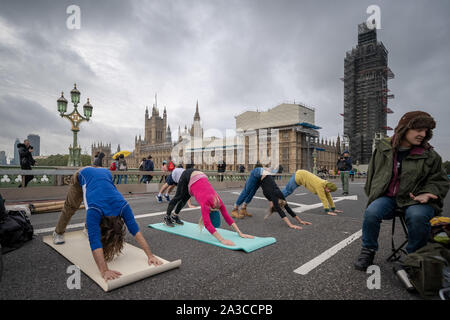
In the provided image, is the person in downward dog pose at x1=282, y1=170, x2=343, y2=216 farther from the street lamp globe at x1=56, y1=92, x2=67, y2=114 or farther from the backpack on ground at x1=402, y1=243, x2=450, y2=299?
the street lamp globe at x1=56, y1=92, x2=67, y2=114

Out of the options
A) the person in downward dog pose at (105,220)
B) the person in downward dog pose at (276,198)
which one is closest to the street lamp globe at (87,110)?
the person in downward dog pose at (276,198)

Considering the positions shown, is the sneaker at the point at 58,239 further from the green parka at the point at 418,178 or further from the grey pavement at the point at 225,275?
the green parka at the point at 418,178

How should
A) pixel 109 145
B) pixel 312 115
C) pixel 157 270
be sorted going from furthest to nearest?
pixel 109 145, pixel 312 115, pixel 157 270

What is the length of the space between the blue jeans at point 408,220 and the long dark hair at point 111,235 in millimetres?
2866

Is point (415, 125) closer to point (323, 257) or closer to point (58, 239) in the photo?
point (323, 257)

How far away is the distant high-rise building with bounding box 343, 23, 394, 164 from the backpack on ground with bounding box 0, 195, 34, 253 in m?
70.6

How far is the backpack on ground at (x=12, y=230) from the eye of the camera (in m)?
3.49

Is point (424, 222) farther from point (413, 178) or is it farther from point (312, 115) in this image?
point (312, 115)

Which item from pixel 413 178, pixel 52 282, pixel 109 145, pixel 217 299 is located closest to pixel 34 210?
pixel 52 282

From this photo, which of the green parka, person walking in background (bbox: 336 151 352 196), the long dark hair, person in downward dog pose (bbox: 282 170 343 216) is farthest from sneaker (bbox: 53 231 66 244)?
person walking in background (bbox: 336 151 352 196)

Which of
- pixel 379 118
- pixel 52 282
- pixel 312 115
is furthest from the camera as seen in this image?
pixel 312 115

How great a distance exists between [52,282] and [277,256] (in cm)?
258

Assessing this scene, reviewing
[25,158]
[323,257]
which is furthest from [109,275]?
[25,158]

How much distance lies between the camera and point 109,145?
134 metres
